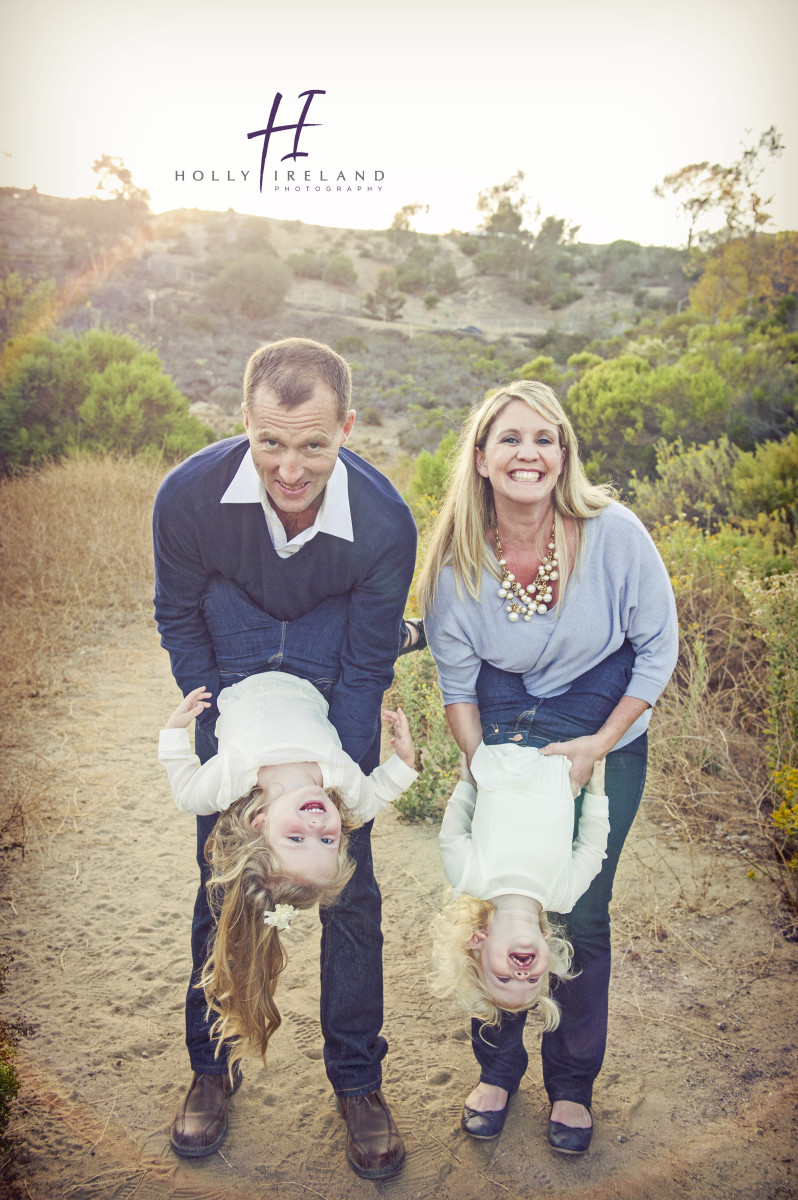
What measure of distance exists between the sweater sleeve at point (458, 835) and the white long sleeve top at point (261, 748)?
7.8 inches

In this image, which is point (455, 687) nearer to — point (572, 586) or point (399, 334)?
point (572, 586)

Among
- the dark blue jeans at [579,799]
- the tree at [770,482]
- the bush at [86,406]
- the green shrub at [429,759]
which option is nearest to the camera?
the dark blue jeans at [579,799]

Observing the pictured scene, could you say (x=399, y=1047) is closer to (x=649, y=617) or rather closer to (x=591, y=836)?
(x=591, y=836)

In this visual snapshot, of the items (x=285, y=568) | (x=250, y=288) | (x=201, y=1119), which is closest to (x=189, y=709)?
(x=285, y=568)

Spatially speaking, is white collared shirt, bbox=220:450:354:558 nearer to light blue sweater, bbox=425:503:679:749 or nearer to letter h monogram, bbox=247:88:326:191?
light blue sweater, bbox=425:503:679:749

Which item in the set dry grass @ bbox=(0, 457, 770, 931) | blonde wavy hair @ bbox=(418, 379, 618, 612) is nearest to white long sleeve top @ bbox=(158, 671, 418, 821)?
blonde wavy hair @ bbox=(418, 379, 618, 612)

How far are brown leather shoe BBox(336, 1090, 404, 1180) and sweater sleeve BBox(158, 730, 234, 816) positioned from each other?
3.25ft

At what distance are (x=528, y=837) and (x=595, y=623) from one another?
58 cm

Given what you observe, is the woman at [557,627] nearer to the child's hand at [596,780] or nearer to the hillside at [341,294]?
the child's hand at [596,780]

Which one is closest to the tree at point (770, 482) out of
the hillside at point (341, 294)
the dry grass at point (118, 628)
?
the dry grass at point (118, 628)

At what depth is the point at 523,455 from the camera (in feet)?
6.82

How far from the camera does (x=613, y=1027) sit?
9.27 ft

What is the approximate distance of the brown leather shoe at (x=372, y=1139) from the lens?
7.22 feet

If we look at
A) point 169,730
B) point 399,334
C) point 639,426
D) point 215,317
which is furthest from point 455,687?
point 399,334
